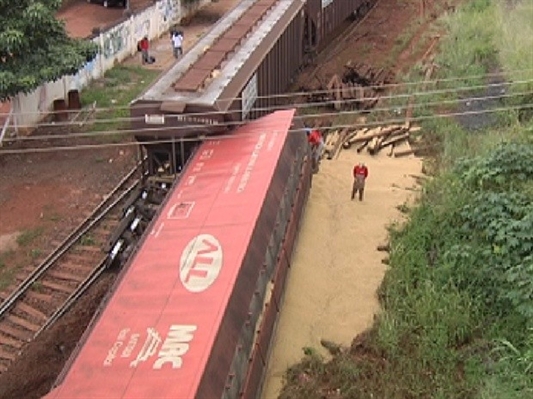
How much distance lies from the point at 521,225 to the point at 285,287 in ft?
16.2

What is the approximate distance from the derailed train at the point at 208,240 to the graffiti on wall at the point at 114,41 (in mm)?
9188

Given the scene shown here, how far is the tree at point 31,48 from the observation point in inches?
803

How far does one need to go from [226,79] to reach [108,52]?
13.4m

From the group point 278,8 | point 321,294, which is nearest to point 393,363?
point 321,294

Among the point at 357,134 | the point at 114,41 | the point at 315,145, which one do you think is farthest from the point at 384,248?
the point at 114,41

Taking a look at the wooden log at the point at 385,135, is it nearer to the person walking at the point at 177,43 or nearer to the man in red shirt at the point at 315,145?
the man in red shirt at the point at 315,145

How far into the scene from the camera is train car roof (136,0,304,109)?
55.0 feet

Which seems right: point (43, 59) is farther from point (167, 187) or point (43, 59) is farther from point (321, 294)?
point (321, 294)

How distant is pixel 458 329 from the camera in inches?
532

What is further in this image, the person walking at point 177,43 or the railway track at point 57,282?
the person walking at point 177,43

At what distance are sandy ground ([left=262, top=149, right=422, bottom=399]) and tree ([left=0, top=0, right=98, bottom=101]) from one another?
8.58 m

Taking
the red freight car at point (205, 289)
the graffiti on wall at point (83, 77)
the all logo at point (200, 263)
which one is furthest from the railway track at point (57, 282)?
the graffiti on wall at point (83, 77)

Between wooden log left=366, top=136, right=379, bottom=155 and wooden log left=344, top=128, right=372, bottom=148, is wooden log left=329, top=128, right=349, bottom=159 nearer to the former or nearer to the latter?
wooden log left=344, top=128, right=372, bottom=148

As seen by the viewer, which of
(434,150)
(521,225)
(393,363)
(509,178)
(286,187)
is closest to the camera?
(393,363)
